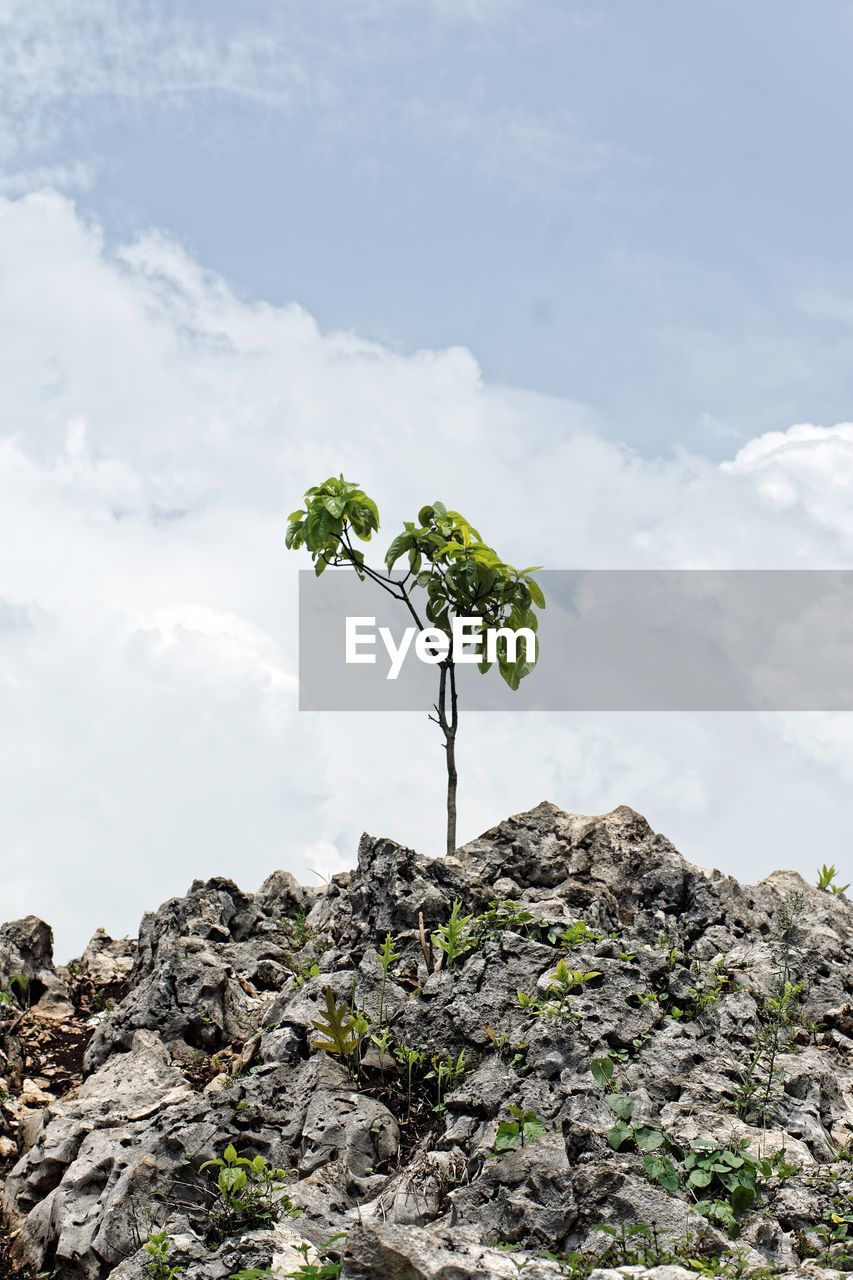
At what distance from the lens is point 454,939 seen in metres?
10.1

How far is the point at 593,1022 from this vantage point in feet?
30.1

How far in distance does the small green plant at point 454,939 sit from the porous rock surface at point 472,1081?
16 cm

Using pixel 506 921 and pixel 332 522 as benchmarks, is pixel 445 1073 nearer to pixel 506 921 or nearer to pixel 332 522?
pixel 506 921

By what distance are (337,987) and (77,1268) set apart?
2.94 meters

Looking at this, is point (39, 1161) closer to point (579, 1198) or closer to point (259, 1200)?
point (259, 1200)

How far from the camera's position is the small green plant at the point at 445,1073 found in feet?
29.9

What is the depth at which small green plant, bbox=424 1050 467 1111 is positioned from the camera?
29.9ft

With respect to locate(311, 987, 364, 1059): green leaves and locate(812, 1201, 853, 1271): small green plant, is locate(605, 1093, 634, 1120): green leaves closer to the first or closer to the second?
locate(812, 1201, 853, 1271): small green plant

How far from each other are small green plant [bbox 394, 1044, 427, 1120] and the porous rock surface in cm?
4

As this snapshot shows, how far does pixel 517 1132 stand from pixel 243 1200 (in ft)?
6.46

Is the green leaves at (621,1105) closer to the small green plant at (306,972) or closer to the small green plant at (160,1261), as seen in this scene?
the small green plant at (160,1261)

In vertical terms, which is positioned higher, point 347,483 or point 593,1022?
point 347,483

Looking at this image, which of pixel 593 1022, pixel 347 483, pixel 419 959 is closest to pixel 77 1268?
pixel 419 959

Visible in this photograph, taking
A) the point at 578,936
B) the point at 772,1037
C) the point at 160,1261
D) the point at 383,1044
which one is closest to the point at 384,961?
the point at 383,1044
